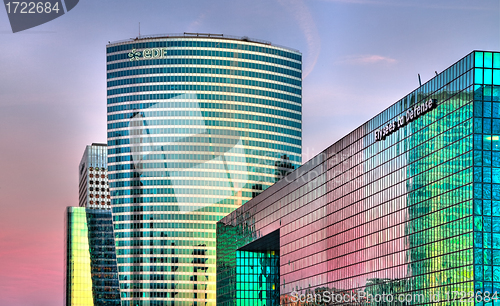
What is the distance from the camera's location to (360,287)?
12756 cm

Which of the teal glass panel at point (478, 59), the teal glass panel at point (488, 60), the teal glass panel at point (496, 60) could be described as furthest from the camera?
the teal glass panel at point (496, 60)

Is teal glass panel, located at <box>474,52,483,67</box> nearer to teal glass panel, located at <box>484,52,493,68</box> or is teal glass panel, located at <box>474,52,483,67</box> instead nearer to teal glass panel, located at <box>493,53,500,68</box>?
teal glass panel, located at <box>484,52,493,68</box>

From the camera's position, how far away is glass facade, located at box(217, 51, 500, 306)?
317 feet

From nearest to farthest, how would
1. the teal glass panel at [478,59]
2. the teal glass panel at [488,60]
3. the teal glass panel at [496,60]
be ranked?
the teal glass panel at [478,59] → the teal glass panel at [488,60] → the teal glass panel at [496,60]

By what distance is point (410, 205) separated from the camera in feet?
370

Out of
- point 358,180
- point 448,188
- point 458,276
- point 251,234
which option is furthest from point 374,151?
point 251,234

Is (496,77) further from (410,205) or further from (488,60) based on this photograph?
(410,205)

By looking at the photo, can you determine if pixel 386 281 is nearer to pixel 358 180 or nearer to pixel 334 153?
pixel 358 180

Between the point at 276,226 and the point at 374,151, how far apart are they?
4751 centimetres

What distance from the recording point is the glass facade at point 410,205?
96.5 meters

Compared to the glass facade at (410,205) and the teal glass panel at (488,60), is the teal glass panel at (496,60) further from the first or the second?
the teal glass panel at (488,60)

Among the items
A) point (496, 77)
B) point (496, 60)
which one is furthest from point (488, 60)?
point (496, 77)

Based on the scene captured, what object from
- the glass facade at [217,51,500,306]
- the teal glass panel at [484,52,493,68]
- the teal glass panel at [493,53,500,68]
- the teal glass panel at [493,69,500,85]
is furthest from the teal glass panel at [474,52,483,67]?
the teal glass panel at [493,69,500,85]

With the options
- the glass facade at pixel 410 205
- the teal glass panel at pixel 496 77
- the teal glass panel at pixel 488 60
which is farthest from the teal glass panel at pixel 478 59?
the teal glass panel at pixel 496 77
